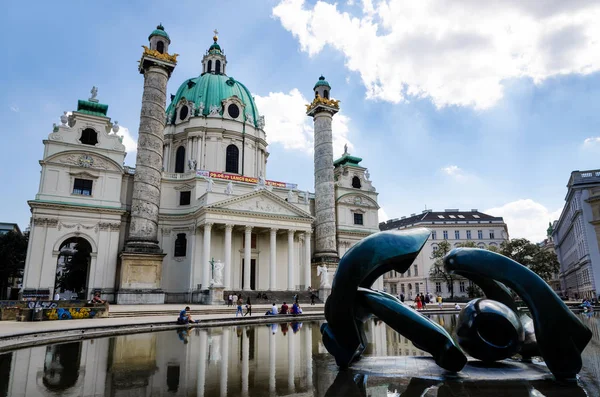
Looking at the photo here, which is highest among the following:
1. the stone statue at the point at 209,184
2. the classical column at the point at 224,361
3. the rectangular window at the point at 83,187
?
the stone statue at the point at 209,184

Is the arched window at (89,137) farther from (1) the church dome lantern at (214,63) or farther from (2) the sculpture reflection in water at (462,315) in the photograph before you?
(2) the sculpture reflection in water at (462,315)

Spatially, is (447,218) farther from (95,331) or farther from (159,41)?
(95,331)

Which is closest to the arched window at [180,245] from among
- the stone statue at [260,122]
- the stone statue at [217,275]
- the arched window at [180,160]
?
the stone statue at [217,275]

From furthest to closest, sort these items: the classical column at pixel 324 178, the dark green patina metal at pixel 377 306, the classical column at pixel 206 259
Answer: the classical column at pixel 324 178 → the classical column at pixel 206 259 → the dark green patina metal at pixel 377 306

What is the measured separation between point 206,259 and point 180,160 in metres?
18.2

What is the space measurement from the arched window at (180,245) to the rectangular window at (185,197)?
141 inches

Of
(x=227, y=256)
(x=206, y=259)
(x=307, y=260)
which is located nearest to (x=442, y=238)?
(x=307, y=260)

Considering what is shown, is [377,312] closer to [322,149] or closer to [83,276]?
[322,149]

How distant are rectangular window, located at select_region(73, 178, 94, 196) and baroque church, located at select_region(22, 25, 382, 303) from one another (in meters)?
0.10

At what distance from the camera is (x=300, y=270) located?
1741 inches

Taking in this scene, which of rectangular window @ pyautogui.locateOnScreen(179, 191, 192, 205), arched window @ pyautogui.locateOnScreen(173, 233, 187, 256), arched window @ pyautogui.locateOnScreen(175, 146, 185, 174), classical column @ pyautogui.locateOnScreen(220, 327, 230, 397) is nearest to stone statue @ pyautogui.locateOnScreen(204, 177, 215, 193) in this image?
rectangular window @ pyautogui.locateOnScreen(179, 191, 192, 205)

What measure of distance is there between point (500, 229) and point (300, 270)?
41.1 meters

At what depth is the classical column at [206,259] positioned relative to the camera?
36.2 metres

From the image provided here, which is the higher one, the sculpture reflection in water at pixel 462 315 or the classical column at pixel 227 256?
the classical column at pixel 227 256
